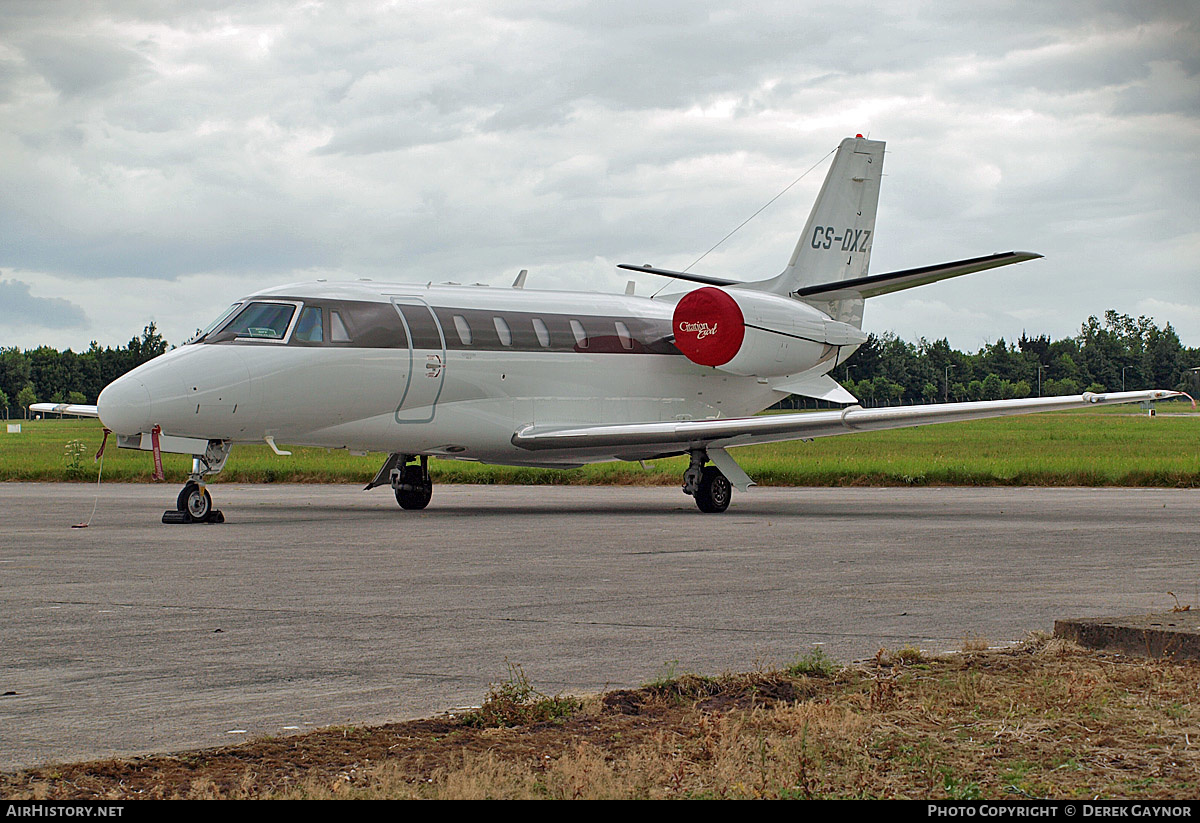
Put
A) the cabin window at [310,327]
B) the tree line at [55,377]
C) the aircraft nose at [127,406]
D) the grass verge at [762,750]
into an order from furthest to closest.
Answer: the tree line at [55,377] → the cabin window at [310,327] → the aircraft nose at [127,406] → the grass verge at [762,750]

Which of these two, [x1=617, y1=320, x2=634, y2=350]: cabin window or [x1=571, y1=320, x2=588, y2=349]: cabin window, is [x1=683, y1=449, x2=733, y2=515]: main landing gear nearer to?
[x1=617, y1=320, x2=634, y2=350]: cabin window

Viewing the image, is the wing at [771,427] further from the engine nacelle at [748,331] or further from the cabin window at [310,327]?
the cabin window at [310,327]

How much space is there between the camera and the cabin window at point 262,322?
1873 centimetres

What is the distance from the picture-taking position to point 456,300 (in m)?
21.2

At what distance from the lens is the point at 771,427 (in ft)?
67.1

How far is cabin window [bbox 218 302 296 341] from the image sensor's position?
18.7 metres

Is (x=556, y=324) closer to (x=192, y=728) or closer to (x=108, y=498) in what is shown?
(x=108, y=498)

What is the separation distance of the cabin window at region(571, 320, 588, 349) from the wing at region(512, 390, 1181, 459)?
163cm

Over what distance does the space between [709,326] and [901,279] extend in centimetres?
343

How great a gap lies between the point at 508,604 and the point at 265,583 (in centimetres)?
257

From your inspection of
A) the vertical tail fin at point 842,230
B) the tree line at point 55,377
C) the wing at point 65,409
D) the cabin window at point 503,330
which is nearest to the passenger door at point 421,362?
the cabin window at point 503,330

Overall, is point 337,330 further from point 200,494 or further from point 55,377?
point 55,377

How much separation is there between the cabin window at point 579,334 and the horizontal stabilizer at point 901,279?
4307 millimetres
